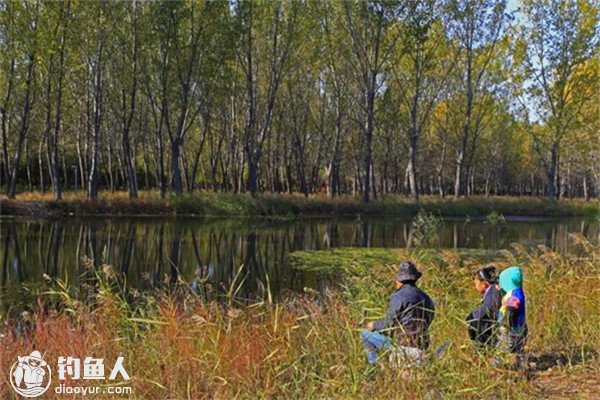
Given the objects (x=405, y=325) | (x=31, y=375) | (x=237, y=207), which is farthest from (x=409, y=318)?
(x=237, y=207)

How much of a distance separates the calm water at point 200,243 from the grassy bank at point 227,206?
7.43 feet

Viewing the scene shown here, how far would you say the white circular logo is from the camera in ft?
19.0

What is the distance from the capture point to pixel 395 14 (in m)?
38.4

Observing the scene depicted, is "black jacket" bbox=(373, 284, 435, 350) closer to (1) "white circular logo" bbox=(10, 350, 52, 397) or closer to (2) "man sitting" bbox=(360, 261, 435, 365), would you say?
(2) "man sitting" bbox=(360, 261, 435, 365)

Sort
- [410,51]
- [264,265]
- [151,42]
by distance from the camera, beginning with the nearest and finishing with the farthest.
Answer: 1. [264,265]
2. [151,42]
3. [410,51]

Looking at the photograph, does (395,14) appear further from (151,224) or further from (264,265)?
(264,265)

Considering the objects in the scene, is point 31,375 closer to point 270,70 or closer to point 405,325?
point 405,325

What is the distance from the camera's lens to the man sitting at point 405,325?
5.89 meters

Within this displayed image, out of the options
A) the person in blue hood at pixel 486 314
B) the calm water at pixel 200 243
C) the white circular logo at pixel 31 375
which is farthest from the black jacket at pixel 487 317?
the white circular logo at pixel 31 375

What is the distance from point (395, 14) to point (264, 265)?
26.7 metres

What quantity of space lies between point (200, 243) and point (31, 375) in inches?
617

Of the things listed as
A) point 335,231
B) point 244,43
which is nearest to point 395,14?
point 244,43

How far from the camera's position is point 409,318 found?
595 cm

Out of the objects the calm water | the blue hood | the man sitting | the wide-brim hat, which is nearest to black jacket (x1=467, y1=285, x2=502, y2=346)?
the blue hood
